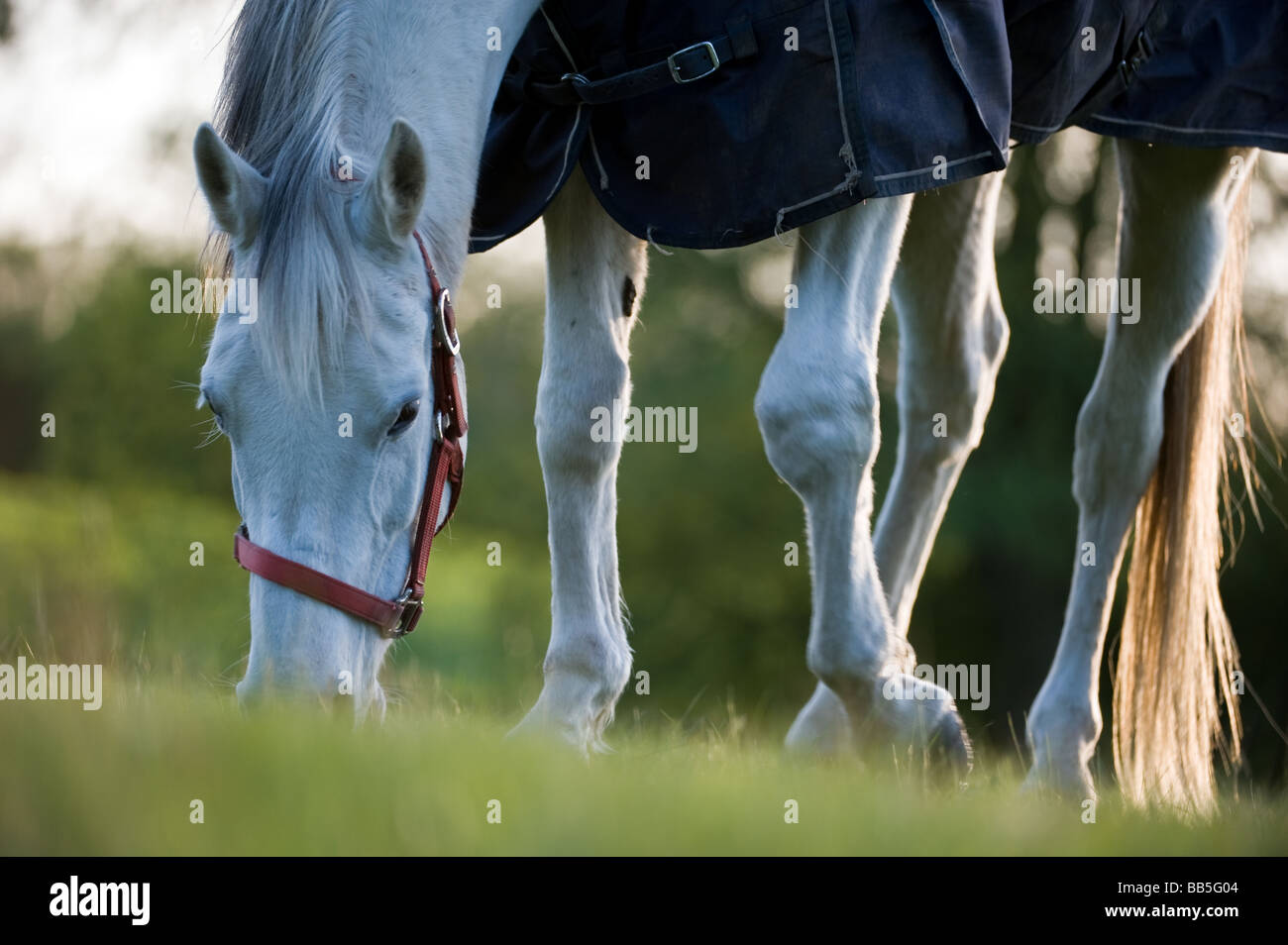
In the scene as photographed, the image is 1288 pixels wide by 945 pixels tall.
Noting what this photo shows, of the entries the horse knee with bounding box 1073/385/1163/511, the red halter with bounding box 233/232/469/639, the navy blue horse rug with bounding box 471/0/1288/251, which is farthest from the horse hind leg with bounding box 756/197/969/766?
the horse knee with bounding box 1073/385/1163/511

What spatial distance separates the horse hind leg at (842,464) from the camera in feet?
8.94

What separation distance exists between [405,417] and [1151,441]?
282 cm

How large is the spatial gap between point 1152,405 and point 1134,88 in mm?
1178

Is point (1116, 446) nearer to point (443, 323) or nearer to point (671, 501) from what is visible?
point (443, 323)

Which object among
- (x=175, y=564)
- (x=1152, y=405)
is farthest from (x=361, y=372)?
(x=175, y=564)

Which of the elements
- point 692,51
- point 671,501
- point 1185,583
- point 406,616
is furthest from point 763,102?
point 671,501

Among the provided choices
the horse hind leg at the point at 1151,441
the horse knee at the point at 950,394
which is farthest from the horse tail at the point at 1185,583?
the horse knee at the point at 950,394

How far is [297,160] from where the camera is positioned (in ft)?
7.69

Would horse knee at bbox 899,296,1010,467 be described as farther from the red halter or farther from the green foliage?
the green foliage

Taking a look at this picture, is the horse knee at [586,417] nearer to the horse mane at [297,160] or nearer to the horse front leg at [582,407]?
the horse front leg at [582,407]

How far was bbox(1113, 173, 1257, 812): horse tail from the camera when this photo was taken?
398 centimetres

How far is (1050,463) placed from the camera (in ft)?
37.0

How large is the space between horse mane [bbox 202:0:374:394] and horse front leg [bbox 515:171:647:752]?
83cm

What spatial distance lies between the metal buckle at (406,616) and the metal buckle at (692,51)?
1.26 meters
